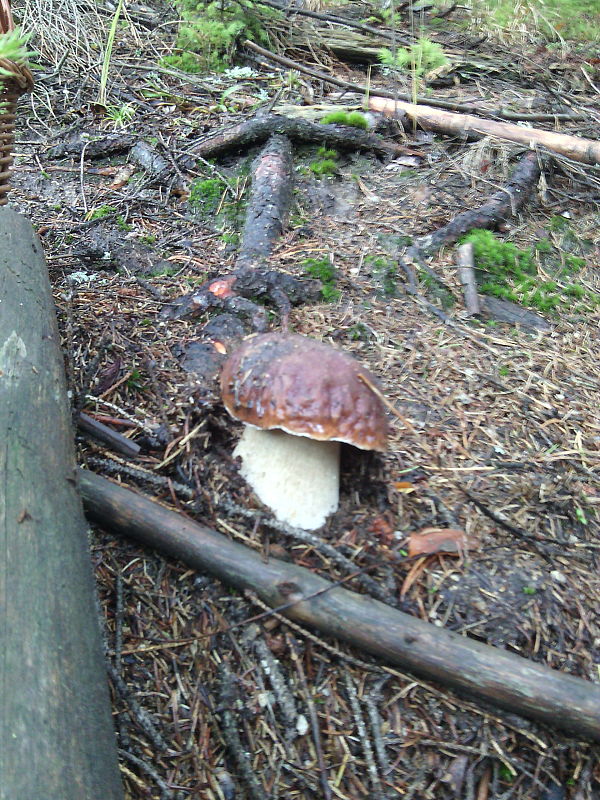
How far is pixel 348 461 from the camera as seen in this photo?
225cm

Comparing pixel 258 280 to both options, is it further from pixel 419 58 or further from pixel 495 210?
pixel 419 58

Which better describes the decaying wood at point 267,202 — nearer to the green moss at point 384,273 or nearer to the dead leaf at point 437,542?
the green moss at point 384,273

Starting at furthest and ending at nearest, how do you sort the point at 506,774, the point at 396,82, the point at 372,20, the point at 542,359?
the point at 372,20
the point at 396,82
the point at 542,359
the point at 506,774

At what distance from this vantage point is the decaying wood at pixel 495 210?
11.4 ft

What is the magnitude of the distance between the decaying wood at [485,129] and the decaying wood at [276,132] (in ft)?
1.87

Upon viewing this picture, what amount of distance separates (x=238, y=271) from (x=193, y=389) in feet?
2.76

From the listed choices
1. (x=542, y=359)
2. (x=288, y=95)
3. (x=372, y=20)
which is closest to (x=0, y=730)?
(x=542, y=359)

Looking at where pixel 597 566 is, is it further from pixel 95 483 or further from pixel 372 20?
pixel 372 20

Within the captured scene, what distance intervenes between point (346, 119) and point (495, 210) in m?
1.24

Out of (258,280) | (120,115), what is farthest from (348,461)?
(120,115)

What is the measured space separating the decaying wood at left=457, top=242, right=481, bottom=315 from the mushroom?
1403 mm

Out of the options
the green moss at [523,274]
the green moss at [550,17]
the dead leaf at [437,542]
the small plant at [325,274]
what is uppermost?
the green moss at [550,17]

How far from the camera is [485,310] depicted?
3.20 metres

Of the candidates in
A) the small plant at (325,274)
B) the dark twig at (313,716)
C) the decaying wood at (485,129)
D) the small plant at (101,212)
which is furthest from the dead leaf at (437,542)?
the decaying wood at (485,129)
